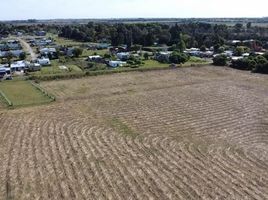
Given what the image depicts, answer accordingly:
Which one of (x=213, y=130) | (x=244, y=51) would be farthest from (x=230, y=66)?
(x=213, y=130)

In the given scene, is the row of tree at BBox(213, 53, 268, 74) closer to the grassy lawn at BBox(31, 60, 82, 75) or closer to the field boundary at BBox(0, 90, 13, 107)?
the grassy lawn at BBox(31, 60, 82, 75)

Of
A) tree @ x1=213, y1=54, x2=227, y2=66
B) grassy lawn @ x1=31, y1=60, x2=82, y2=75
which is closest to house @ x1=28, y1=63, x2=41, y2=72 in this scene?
grassy lawn @ x1=31, y1=60, x2=82, y2=75

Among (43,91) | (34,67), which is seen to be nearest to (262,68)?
(43,91)

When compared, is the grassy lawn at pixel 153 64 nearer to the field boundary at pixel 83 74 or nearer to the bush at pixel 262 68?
the field boundary at pixel 83 74

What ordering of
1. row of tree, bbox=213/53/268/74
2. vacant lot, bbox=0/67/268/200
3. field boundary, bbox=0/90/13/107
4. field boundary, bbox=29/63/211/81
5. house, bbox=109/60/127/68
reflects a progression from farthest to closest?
house, bbox=109/60/127/68 < row of tree, bbox=213/53/268/74 < field boundary, bbox=29/63/211/81 < field boundary, bbox=0/90/13/107 < vacant lot, bbox=0/67/268/200

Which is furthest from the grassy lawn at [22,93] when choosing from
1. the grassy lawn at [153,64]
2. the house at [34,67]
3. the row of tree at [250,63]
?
the row of tree at [250,63]

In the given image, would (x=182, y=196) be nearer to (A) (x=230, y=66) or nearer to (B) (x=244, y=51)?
(A) (x=230, y=66)
